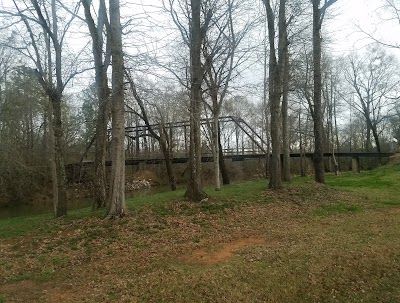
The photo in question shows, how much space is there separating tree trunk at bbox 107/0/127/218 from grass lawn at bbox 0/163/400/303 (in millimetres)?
594

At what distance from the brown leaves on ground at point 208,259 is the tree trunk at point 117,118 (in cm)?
65

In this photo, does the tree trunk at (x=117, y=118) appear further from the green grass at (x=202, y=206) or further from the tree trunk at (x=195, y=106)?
the tree trunk at (x=195, y=106)

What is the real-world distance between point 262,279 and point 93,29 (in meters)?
9.56

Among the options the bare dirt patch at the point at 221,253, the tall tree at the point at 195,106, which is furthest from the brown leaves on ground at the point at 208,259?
the tall tree at the point at 195,106

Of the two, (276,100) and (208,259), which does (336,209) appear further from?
(208,259)

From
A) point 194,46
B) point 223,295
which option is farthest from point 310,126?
point 223,295

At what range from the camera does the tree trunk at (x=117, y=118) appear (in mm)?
9219

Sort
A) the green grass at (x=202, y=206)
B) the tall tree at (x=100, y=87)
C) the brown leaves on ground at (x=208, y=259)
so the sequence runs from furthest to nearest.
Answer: the tall tree at (x=100, y=87)
the green grass at (x=202, y=206)
the brown leaves on ground at (x=208, y=259)

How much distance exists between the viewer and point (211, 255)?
6.61 m

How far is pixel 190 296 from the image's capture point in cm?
467

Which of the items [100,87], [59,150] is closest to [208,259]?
[59,150]

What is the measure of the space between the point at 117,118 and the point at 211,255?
478cm

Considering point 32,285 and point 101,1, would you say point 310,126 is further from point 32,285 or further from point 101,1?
point 32,285

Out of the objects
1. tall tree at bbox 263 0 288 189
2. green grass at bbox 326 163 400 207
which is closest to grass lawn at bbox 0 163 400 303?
green grass at bbox 326 163 400 207
